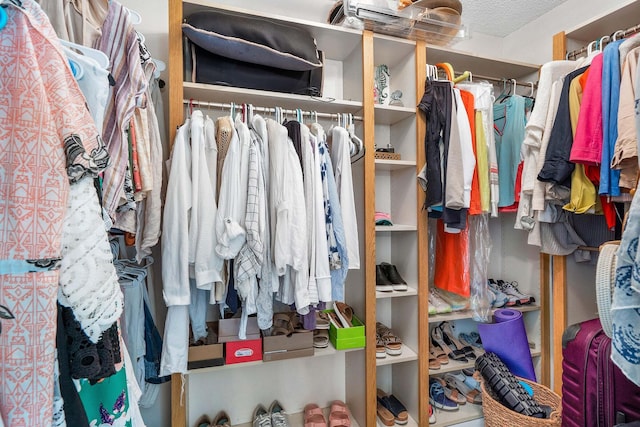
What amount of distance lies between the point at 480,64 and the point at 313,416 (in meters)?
2.21

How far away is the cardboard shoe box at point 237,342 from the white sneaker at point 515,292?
151cm

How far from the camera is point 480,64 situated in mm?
1822

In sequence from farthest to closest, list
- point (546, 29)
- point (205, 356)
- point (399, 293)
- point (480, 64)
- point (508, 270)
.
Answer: point (508, 270) < point (546, 29) < point (480, 64) < point (399, 293) < point (205, 356)

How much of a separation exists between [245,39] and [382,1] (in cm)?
70

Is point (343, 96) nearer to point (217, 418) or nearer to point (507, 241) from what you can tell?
point (507, 241)

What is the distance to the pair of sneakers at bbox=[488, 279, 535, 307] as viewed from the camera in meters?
1.79

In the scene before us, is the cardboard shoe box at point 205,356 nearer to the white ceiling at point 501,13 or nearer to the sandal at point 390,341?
the sandal at point 390,341

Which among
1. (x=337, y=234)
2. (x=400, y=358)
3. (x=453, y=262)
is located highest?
(x=337, y=234)

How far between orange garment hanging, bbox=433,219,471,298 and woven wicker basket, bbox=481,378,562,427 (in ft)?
1.61

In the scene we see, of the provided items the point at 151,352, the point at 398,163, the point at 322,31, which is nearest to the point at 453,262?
the point at 398,163

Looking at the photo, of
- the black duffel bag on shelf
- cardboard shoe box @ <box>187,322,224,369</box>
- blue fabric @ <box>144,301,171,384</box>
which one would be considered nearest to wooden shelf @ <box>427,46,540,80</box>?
the black duffel bag on shelf

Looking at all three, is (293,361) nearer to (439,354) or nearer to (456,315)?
(439,354)

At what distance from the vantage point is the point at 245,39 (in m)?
1.29

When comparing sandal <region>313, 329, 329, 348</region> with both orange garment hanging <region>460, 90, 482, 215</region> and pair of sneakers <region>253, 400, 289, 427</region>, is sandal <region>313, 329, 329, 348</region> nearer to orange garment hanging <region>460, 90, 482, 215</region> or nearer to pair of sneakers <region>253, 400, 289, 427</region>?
pair of sneakers <region>253, 400, 289, 427</region>
